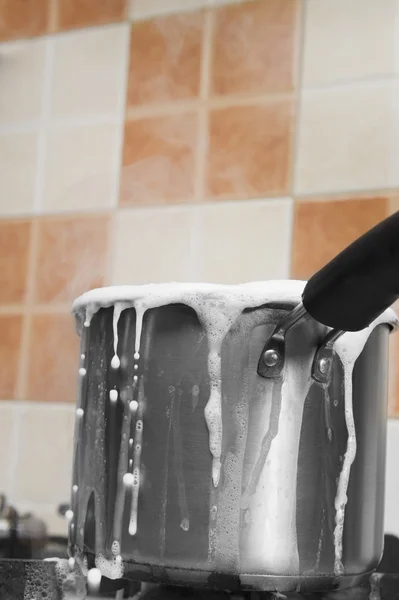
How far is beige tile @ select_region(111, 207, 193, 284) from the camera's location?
0.82 m

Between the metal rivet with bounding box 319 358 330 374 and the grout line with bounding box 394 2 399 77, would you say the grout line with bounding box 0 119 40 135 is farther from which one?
the metal rivet with bounding box 319 358 330 374

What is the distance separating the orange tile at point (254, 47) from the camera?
2.63 ft

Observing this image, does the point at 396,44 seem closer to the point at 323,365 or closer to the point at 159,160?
the point at 159,160

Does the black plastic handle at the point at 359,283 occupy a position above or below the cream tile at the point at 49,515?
above

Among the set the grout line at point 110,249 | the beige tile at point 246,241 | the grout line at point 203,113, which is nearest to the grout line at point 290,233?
the beige tile at point 246,241

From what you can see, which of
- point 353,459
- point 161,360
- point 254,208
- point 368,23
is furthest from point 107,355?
point 368,23

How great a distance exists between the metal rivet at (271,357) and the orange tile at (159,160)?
1.34 feet

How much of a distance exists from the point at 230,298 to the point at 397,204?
13.5 inches

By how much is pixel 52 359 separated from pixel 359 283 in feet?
1.78

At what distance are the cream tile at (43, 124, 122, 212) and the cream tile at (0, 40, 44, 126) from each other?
59 millimetres

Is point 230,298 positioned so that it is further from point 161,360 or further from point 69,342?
point 69,342

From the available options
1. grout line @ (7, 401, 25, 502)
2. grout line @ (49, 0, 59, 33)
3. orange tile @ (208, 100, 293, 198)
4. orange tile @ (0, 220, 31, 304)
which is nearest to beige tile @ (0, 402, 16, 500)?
grout line @ (7, 401, 25, 502)

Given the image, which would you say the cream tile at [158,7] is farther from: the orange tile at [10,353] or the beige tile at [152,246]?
the orange tile at [10,353]

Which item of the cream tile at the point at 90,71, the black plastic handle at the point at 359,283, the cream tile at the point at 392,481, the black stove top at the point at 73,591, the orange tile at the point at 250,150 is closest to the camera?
the black plastic handle at the point at 359,283
